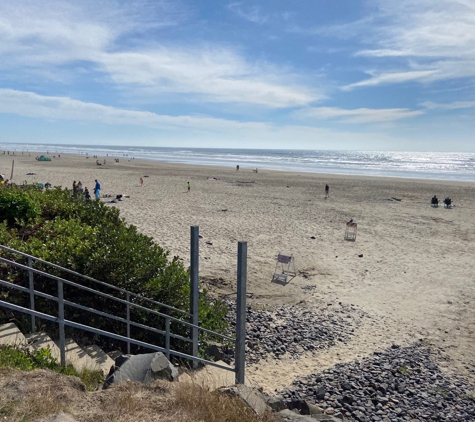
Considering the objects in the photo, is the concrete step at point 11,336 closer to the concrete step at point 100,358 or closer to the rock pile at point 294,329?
the concrete step at point 100,358

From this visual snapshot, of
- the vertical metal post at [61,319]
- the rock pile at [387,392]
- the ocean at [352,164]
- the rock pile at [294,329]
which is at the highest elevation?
the ocean at [352,164]

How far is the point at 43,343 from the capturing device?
5.39 metres

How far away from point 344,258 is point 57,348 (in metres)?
11.8

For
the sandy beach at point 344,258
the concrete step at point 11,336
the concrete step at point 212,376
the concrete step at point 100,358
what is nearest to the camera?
the concrete step at point 11,336

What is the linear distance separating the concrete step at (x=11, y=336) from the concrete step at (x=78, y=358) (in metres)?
0.54

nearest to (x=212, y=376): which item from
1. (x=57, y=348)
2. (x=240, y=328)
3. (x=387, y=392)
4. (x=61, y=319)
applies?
(x=240, y=328)

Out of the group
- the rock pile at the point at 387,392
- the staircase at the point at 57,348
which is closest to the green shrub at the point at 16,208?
the staircase at the point at 57,348

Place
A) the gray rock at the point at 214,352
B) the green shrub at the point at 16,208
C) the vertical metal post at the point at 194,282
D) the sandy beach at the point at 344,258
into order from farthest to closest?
1. the sandy beach at the point at 344,258
2. the green shrub at the point at 16,208
3. the gray rock at the point at 214,352
4. the vertical metal post at the point at 194,282

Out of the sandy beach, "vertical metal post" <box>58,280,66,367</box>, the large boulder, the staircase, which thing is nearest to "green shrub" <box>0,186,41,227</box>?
the staircase

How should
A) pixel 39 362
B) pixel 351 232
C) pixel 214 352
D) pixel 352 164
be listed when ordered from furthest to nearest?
pixel 352 164
pixel 351 232
pixel 214 352
pixel 39 362

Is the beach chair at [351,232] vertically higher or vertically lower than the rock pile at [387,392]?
higher

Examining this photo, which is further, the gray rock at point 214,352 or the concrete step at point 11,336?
the gray rock at point 214,352

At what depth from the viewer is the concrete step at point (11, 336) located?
16.8 feet

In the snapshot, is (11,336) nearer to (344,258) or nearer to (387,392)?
(387,392)
